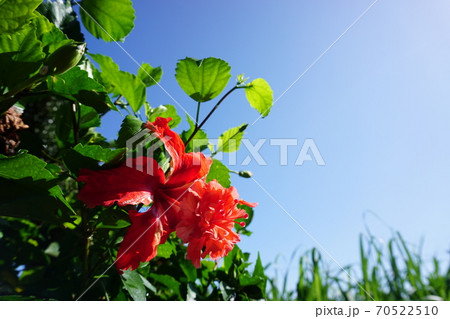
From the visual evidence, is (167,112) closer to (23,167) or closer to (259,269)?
(23,167)

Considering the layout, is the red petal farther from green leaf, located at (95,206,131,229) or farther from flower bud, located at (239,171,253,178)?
flower bud, located at (239,171,253,178)

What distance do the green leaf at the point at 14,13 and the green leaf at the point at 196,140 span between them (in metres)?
0.36

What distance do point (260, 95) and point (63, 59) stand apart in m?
0.40

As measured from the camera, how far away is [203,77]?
0.73 meters

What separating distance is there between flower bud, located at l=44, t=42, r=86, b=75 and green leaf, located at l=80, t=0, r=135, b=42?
0.91ft

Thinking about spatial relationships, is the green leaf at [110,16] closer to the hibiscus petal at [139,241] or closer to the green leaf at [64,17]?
the green leaf at [64,17]

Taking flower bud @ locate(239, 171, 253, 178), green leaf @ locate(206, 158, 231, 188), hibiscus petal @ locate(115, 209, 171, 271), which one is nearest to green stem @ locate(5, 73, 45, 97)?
hibiscus petal @ locate(115, 209, 171, 271)

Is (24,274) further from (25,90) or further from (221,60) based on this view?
(221,60)

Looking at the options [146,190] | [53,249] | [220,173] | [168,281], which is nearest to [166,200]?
[146,190]

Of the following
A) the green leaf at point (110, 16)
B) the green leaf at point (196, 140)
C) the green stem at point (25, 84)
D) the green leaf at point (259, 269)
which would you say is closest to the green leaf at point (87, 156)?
the green stem at point (25, 84)

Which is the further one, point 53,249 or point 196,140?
point 53,249

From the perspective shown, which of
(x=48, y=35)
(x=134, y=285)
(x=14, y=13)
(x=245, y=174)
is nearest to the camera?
(x=14, y=13)

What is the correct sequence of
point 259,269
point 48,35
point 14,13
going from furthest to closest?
point 259,269, point 48,35, point 14,13
